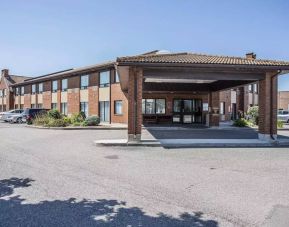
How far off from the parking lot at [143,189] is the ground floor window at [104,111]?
17459 millimetres

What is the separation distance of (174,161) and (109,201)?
14.3ft

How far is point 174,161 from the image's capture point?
30.9ft

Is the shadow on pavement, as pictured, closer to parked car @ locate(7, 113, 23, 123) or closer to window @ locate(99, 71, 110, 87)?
window @ locate(99, 71, 110, 87)

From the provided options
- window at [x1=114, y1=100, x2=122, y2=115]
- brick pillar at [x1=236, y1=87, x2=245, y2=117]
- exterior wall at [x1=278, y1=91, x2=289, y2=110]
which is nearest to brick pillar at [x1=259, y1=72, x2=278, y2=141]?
window at [x1=114, y1=100, x2=122, y2=115]

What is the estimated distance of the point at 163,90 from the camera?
24578mm

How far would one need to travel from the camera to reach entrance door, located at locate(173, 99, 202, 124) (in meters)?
27.1

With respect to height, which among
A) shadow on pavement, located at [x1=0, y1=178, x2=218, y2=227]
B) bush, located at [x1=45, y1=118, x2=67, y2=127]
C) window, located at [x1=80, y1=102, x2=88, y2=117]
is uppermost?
window, located at [x1=80, y1=102, x2=88, y2=117]

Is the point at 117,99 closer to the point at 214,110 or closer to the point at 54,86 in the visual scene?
the point at 214,110

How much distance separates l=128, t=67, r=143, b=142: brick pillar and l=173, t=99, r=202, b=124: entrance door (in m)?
13.9

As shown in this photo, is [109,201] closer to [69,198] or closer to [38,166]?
[69,198]

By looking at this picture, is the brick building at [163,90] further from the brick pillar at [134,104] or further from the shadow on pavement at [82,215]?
the shadow on pavement at [82,215]

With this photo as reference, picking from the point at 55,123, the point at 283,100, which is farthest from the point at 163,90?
the point at 283,100

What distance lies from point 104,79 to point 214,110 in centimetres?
1126

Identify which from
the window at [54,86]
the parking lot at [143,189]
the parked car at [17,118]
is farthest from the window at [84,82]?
the parking lot at [143,189]
